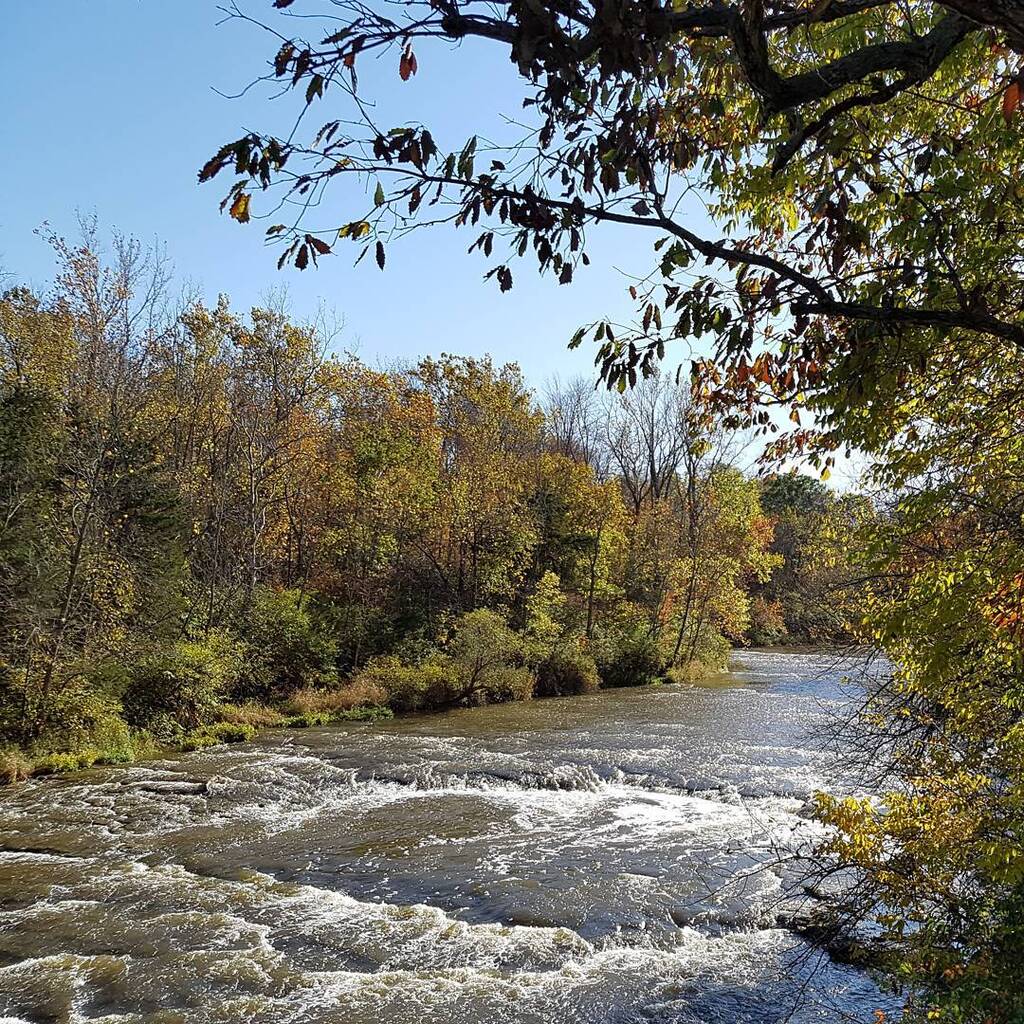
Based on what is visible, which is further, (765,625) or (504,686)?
(765,625)

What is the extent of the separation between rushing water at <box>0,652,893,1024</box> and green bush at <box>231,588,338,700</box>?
526 centimetres

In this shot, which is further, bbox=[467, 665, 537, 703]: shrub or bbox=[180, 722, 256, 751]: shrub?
bbox=[467, 665, 537, 703]: shrub

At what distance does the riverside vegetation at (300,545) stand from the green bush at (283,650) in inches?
2.5

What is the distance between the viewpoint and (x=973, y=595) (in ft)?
12.3

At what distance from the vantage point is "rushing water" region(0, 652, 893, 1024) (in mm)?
5953

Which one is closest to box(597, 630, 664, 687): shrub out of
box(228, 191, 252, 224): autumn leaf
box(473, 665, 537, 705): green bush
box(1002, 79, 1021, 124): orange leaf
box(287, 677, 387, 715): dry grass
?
box(473, 665, 537, 705): green bush

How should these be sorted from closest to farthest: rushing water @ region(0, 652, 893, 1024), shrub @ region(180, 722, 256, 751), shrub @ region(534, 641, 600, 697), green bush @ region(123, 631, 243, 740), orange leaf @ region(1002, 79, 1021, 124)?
1. orange leaf @ region(1002, 79, 1021, 124)
2. rushing water @ region(0, 652, 893, 1024)
3. shrub @ region(180, 722, 256, 751)
4. green bush @ region(123, 631, 243, 740)
5. shrub @ region(534, 641, 600, 697)

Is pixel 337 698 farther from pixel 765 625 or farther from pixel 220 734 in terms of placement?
pixel 765 625

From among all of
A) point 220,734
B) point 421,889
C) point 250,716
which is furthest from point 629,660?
point 421,889

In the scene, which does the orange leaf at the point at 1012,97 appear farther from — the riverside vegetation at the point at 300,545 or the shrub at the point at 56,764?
the shrub at the point at 56,764

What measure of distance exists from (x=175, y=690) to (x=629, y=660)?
50.7ft

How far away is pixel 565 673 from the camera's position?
24141 millimetres

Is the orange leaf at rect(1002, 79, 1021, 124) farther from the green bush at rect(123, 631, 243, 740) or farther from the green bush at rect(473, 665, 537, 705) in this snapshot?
the green bush at rect(473, 665, 537, 705)

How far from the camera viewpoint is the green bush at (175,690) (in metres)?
15.7
